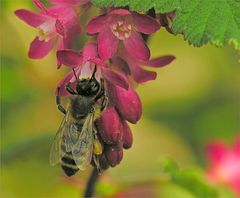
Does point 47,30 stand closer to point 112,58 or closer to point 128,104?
point 112,58

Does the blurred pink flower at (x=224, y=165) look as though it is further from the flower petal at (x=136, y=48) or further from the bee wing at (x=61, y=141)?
the flower petal at (x=136, y=48)

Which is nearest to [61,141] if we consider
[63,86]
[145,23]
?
[63,86]

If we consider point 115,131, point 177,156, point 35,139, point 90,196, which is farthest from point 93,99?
point 177,156

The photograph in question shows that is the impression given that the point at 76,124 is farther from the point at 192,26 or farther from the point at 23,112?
the point at 23,112

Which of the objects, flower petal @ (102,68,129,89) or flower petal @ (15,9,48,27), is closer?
flower petal @ (102,68,129,89)

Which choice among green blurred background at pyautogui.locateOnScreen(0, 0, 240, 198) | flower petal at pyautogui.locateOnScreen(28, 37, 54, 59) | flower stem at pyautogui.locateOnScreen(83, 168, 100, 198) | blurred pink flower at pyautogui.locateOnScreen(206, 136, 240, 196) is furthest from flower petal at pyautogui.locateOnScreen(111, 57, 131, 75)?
blurred pink flower at pyautogui.locateOnScreen(206, 136, 240, 196)

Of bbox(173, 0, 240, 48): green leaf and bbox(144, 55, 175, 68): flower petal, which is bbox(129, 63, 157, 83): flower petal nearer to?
bbox(144, 55, 175, 68): flower petal
